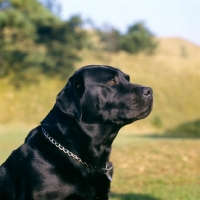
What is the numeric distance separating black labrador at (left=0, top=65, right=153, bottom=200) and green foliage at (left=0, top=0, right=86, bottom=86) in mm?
28991

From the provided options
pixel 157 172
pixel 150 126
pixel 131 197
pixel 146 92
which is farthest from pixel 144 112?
pixel 150 126

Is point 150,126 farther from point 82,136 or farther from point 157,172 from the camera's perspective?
point 82,136

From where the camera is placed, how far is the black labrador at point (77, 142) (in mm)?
3600

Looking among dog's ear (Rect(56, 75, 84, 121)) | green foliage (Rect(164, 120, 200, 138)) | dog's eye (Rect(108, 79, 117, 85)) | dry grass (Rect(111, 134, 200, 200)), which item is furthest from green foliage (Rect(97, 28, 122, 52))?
dog's ear (Rect(56, 75, 84, 121))

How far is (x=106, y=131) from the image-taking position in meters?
4.01

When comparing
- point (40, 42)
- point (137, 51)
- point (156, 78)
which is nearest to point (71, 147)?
point (40, 42)

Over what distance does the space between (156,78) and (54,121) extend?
39815 millimetres

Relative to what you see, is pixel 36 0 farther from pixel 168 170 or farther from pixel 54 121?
Answer: pixel 54 121

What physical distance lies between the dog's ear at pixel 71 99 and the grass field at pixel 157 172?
134 inches

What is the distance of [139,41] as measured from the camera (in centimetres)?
5212

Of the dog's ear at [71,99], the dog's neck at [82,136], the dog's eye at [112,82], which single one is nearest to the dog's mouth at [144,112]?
the dog's neck at [82,136]

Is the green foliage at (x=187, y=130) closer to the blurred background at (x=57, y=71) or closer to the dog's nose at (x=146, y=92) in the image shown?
the blurred background at (x=57, y=71)

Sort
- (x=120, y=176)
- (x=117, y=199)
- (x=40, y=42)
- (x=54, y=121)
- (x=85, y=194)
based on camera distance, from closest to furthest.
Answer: (x=85, y=194), (x=54, y=121), (x=117, y=199), (x=120, y=176), (x=40, y=42)

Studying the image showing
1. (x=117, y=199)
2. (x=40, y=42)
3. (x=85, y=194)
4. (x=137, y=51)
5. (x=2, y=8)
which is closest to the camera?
(x=85, y=194)
